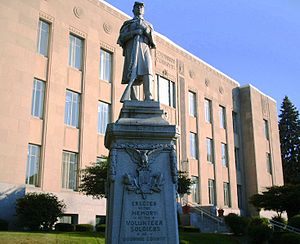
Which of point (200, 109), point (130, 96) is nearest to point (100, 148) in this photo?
point (200, 109)

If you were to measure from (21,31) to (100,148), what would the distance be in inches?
383

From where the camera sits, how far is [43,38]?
1121 inches

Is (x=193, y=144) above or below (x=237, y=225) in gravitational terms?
above

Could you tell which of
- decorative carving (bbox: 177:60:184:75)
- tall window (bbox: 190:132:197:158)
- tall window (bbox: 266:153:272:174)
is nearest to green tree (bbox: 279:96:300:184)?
tall window (bbox: 266:153:272:174)

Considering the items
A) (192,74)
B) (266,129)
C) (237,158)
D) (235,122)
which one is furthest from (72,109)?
(266,129)

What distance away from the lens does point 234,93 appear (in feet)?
160

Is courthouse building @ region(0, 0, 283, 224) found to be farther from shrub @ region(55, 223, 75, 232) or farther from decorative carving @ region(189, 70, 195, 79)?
shrub @ region(55, 223, 75, 232)

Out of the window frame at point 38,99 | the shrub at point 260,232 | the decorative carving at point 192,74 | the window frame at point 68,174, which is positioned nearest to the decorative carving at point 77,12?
the window frame at point 38,99

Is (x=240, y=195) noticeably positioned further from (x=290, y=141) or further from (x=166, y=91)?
(x=290, y=141)

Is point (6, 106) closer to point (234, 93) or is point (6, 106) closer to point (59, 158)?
point (59, 158)

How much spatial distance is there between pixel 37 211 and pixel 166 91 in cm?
1982

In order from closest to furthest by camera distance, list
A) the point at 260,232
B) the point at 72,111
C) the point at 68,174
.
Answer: the point at 260,232 < the point at 68,174 < the point at 72,111

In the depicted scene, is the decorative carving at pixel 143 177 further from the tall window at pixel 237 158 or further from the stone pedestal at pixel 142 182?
the tall window at pixel 237 158

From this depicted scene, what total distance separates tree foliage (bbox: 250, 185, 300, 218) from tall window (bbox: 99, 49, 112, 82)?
1621cm
